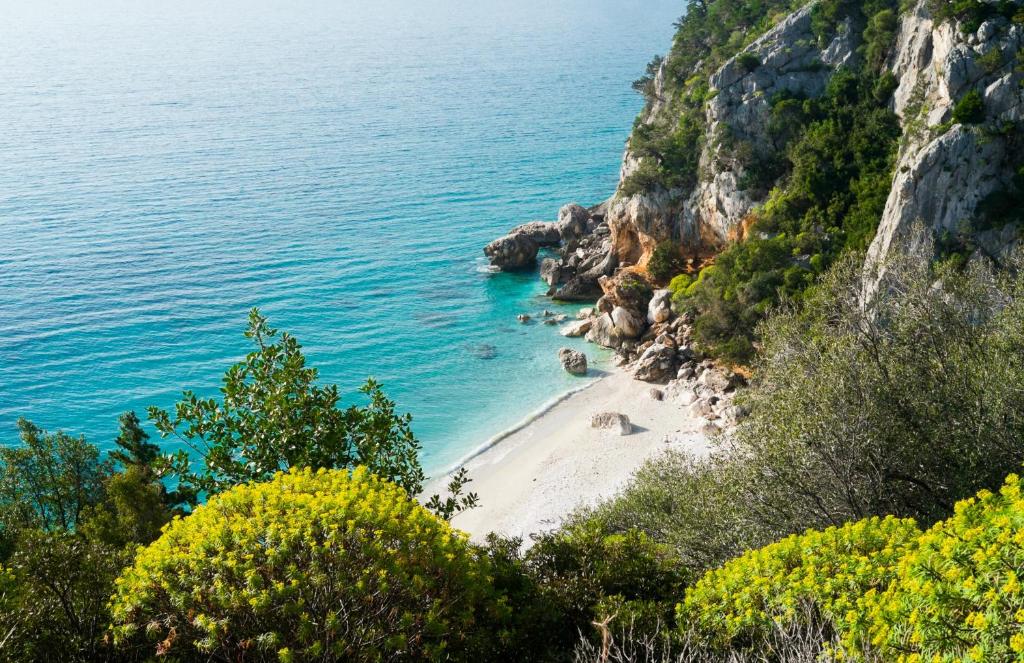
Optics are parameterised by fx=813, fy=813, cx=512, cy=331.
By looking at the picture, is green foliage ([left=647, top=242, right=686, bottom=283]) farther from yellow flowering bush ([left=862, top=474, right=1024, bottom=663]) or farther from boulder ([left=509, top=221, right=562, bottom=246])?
yellow flowering bush ([left=862, top=474, right=1024, bottom=663])

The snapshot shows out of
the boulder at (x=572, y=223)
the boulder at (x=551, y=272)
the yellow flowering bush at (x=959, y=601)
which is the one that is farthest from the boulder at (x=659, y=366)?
the yellow flowering bush at (x=959, y=601)

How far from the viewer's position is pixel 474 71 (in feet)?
544

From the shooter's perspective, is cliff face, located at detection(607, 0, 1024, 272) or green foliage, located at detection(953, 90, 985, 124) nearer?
cliff face, located at detection(607, 0, 1024, 272)

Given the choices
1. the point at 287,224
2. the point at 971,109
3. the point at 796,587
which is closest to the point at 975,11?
the point at 971,109

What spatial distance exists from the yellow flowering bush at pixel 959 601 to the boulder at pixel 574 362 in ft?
130

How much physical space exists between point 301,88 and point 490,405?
113 metres

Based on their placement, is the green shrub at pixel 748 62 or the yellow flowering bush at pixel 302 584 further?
the green shrub at pixel 748 62

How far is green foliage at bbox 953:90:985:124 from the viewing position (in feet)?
139

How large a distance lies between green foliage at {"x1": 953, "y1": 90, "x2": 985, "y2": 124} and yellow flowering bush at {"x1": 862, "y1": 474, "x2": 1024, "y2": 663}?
35973 millimetres

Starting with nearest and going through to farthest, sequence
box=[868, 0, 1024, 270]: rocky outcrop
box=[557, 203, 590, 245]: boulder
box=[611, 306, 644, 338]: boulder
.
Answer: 1. box=[868, 0, 1024, 270]: rocky outcrop
2. box=[611, 306, 644, 338]: boulder
3. box=[557, 203, 590, 245]: boulder

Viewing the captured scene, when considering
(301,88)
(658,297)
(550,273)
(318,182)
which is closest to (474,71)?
(301,88)

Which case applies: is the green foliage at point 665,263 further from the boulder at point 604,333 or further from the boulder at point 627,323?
the boulder at point 604,333

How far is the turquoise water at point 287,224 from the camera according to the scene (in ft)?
178

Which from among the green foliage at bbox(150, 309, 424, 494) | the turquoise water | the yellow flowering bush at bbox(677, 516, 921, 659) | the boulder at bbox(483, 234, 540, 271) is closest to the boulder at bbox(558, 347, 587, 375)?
the turquoise water
